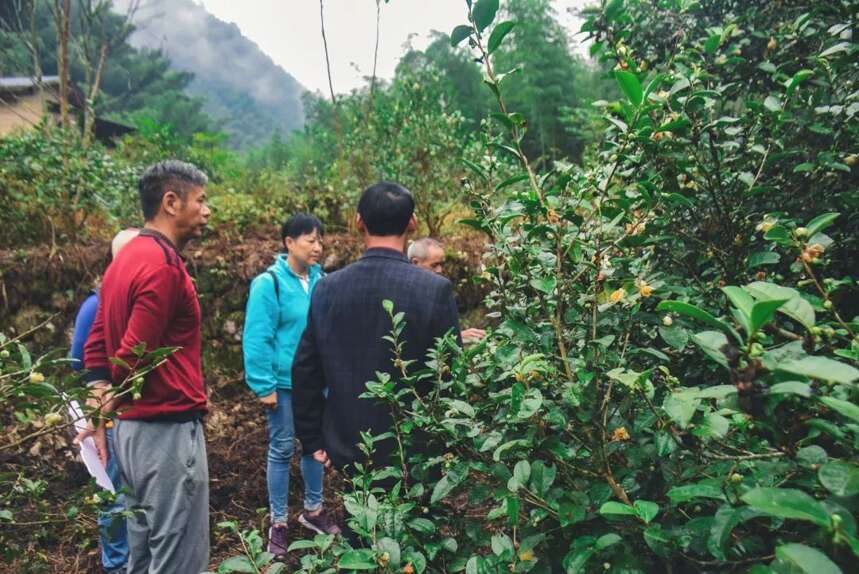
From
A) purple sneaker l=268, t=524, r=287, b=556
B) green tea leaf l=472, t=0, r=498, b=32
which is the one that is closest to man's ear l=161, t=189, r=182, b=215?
green tea leaf l=472, t=0, r=498, b=32

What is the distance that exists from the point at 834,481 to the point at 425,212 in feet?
18.0

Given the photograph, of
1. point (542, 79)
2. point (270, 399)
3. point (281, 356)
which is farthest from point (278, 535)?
point (542, 79)

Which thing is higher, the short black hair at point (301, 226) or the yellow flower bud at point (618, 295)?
the yellow flower bud at point (618, 295)

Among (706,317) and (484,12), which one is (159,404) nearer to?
(484,12)

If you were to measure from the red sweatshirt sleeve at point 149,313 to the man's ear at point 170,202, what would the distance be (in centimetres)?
30

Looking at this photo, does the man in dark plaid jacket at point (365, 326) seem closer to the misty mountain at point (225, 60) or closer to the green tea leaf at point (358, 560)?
the green tea leaf at point (358, 560)

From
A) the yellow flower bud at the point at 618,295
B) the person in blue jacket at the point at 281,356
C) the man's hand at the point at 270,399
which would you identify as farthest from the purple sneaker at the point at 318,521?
the yellow flower bud at the point at 618,295

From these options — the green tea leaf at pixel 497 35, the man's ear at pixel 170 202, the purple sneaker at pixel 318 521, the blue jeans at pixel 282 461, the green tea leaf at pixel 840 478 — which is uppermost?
the green tea leaf at pixel 497 35

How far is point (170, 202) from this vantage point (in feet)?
6.86

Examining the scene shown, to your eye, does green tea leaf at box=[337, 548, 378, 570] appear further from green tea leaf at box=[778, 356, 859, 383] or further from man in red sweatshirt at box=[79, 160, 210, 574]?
→ man in red sweatshirt at box=[79, 160, 210, 574]

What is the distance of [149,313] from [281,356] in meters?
1.36

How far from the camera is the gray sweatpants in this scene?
1.89 metres

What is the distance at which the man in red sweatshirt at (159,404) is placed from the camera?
1867mm

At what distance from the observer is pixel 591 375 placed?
0.96 meters
